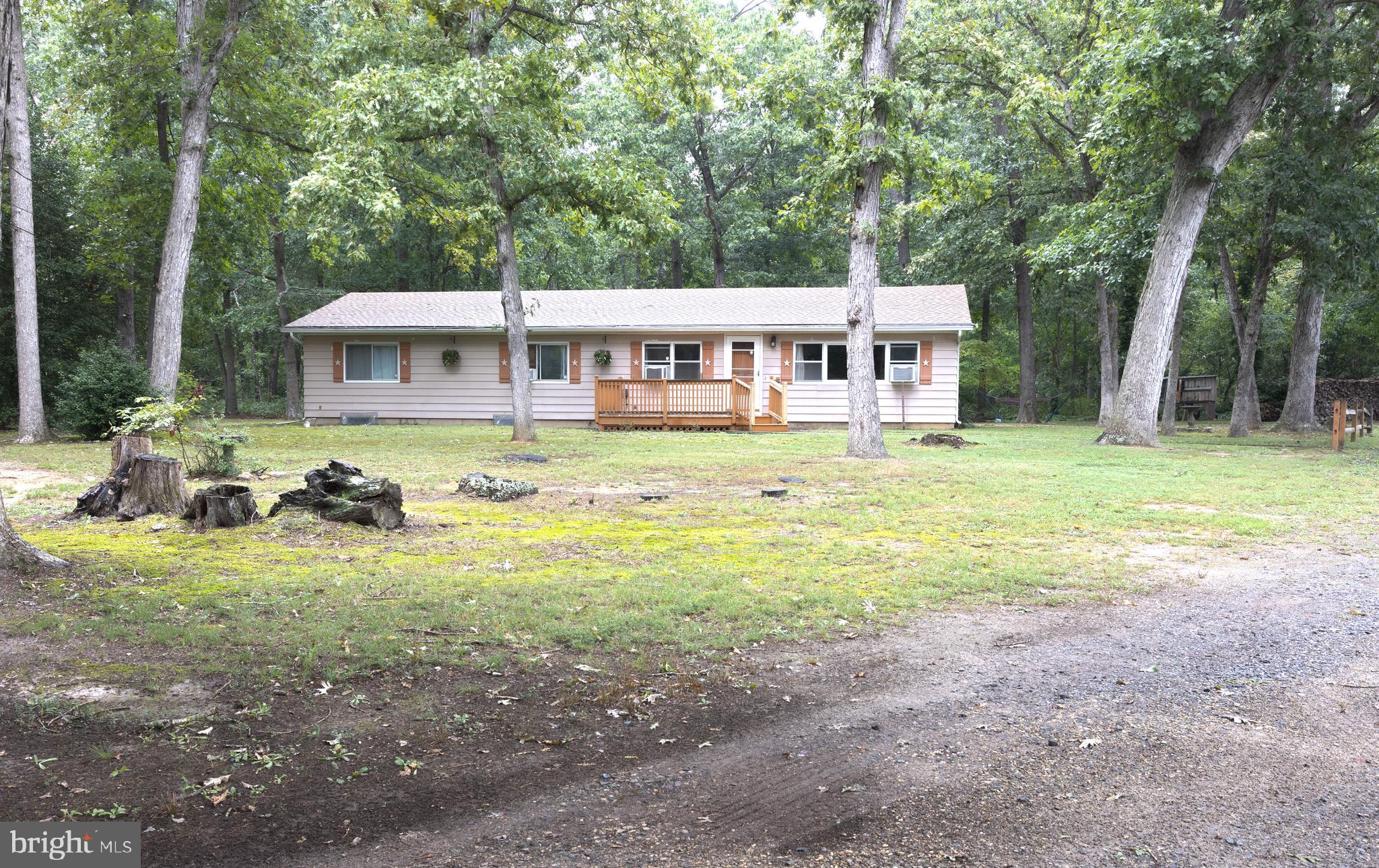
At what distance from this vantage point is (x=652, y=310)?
72.6 ft

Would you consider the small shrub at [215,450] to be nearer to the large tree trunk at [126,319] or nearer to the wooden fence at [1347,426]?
the large tree trunk at [126,319]

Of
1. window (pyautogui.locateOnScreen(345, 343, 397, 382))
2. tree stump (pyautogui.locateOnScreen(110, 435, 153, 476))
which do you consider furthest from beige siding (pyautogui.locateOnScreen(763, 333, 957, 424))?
tree stump (pyautogui.locateOnScreen(110, 435, 153, 476))

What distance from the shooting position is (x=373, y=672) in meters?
3.34

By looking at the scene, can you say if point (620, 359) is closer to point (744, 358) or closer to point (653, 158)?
point (744, 358)

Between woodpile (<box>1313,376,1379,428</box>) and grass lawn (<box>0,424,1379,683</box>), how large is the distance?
16330mm

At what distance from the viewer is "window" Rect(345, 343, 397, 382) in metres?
22.0

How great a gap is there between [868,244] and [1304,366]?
44.2 ft

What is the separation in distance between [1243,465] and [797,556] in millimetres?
8920

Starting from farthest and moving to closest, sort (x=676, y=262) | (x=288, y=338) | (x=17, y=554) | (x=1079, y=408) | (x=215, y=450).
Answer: (x=676, y=262), (x=1079, y=408), (x=288, y=338), (x=215, y=450), (x=17, y=554)

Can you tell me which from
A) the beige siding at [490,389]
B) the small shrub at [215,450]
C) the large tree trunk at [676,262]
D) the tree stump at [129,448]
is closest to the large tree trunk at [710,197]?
the large tree trunk at [676,262]

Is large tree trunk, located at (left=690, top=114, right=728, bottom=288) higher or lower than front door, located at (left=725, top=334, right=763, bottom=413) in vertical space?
higher

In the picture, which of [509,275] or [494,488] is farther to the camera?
[509,275]

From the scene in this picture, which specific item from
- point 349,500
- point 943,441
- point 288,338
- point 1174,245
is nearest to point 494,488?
point 349,500

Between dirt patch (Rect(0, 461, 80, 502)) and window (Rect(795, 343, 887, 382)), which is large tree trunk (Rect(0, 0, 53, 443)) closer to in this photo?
dirt patch (Rect(0, 461, 80, 502))
